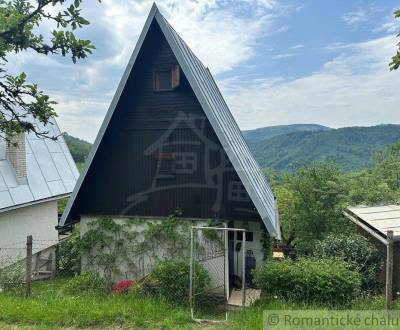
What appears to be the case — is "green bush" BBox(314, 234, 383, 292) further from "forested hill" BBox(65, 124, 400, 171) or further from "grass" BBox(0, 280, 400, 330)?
"forested hill" BBox(65, 124, 400, 171)

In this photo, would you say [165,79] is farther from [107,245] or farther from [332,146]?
[332,146]

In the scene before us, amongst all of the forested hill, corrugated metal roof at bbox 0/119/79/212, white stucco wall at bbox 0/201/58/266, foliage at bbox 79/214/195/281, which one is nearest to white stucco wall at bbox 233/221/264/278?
foliage at bbox 79/214/195/281

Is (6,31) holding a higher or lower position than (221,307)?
higher

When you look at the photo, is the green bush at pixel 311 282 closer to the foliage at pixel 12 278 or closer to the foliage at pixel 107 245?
the foliage at pixel 107 245

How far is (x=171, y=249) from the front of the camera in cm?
886

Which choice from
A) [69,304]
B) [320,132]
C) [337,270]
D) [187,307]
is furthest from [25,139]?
[320,132]

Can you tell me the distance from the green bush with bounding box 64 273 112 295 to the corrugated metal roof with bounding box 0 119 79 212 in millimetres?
4817

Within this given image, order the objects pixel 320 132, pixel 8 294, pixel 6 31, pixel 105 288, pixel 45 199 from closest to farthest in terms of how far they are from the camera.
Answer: pixel 6 31, pixel 8 294, pixel 105 288, pixel 45 199, pixel 320 132

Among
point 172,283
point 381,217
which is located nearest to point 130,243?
point 172,283

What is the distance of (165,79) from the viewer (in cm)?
886

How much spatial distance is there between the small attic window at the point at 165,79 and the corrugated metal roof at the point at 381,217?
23.4 ft

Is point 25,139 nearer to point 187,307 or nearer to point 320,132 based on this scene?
point 187,307

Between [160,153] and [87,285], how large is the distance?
376cm

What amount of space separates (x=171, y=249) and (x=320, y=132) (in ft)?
357
